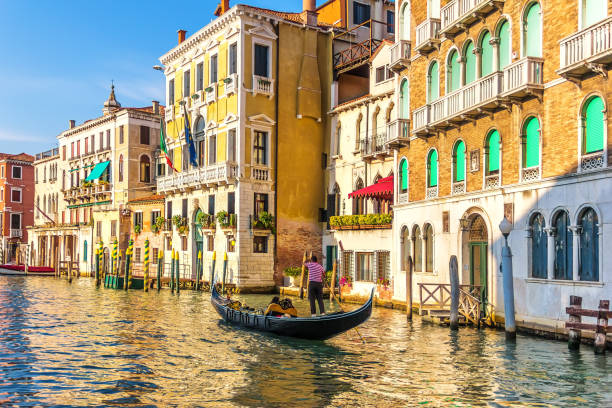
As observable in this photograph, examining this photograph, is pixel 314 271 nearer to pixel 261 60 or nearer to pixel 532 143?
pixel 532 143

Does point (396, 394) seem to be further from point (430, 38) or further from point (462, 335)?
point (430, 38)

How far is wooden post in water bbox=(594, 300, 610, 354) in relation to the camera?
11555mm

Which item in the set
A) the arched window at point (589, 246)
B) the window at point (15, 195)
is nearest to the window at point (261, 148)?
the arched window at point (589, 246)

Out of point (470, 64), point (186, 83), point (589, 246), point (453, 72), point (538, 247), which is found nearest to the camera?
point (589, 246)

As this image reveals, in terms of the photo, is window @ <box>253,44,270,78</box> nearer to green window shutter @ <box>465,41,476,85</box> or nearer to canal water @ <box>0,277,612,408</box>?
green window shutter @ <box>465,41,476,85</box>

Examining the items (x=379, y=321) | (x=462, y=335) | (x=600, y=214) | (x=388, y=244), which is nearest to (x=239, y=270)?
(x=388, y=244)

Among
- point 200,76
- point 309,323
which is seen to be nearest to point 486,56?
point 309,323

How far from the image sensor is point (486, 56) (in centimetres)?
1719

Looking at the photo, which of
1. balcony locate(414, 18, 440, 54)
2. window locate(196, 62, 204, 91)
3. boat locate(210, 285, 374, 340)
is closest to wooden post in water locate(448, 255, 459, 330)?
boat locate(210, 285, 374, 340)

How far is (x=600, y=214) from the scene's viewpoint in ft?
42.3

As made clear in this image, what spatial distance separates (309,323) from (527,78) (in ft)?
22.5

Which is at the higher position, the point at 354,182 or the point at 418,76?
the point at 418,76

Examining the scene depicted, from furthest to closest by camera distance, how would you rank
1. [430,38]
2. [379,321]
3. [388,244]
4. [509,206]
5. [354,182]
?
[354,182] < [388,244] < [430,38] < [379,321] < [509,206]

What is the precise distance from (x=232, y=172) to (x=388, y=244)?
30.1 ft
